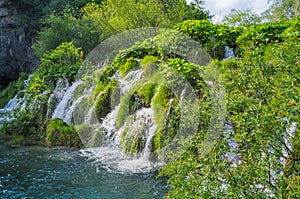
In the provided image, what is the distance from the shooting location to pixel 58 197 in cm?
485

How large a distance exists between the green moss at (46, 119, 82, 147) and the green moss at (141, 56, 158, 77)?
8.71 feet

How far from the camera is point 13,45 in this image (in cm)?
1806

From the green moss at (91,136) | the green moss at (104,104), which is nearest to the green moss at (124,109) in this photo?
the green moss at (91,136)

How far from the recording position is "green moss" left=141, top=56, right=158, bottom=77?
7.82 metres

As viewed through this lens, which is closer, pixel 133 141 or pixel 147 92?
pixel 133 141

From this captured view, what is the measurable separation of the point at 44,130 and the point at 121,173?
449cm

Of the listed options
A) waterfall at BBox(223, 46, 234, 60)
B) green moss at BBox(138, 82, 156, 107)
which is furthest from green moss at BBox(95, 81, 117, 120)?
waterfall at BBox(223, 46, 234, 60)

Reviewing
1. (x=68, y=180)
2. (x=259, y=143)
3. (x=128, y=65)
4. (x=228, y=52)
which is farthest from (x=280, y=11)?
(x=259, y=143)

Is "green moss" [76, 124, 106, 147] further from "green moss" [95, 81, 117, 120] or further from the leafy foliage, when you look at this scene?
the leafy foliage

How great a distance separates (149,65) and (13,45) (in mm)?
13334

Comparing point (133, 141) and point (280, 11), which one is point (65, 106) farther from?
point (280, 11)

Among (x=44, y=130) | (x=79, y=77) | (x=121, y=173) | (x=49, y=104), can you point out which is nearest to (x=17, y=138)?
(x=44, y=130)

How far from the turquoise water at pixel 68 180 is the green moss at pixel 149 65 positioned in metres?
2.73

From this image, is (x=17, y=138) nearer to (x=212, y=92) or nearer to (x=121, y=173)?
(x=121, y=173)
